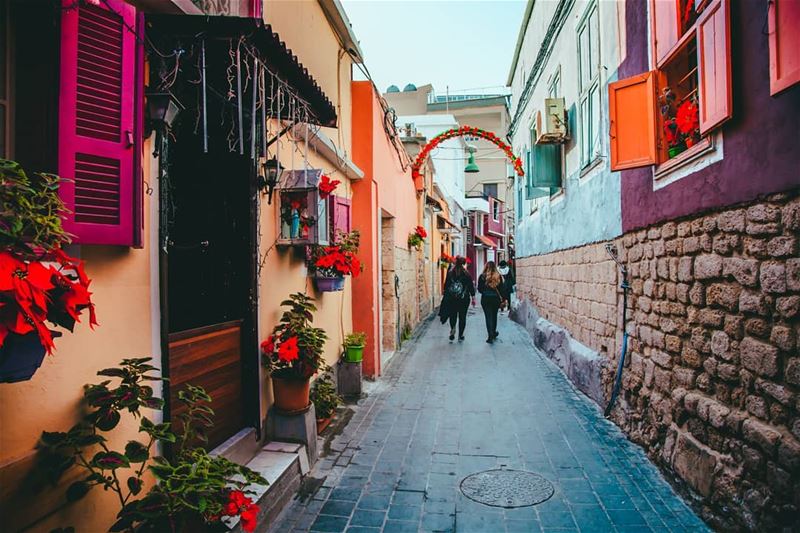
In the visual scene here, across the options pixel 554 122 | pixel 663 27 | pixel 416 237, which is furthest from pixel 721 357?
pixel 416 237

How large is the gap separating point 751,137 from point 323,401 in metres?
4.42

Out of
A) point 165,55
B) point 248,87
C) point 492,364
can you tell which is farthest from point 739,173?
point 492,364

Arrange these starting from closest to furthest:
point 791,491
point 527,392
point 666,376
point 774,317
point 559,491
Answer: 1. point 791,491
2. point 774,317
3. point 559,491
4. point 666,376
5. point 527,392

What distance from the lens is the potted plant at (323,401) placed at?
18.4 feet

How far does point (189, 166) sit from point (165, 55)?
143 cm

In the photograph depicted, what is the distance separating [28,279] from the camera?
60.3 inches

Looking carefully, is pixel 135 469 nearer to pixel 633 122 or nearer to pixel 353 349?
pixel 353 349

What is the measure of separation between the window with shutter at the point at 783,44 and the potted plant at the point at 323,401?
182 inches

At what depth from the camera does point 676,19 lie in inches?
179

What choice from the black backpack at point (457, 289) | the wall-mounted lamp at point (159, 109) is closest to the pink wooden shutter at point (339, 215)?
the wall-mounted lamp at point (159, 109)

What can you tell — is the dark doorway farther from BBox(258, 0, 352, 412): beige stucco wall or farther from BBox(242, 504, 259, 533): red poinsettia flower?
BBox(242, 504, 259, 533): red poinsettia flower

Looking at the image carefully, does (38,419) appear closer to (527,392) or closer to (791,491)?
(791,491)

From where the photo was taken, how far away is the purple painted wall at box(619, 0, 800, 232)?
3.02 meters

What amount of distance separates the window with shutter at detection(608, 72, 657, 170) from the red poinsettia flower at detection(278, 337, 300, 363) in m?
3.61
